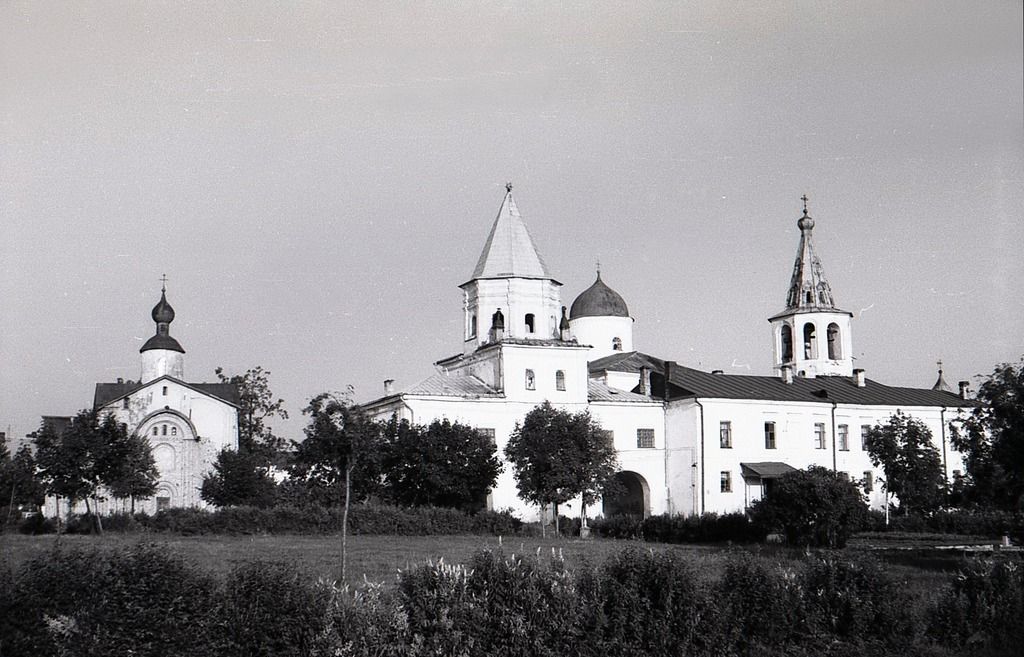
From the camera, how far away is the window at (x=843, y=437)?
179ft

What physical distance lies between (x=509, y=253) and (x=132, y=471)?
20553 mm

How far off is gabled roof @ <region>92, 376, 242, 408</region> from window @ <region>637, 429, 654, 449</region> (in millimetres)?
23440

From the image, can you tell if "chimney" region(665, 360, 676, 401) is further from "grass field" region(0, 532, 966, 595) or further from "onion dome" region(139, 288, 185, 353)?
"onion dome" region(139, 288, 185, 353)

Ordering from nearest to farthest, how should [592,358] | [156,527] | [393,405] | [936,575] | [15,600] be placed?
[15,600] < [936,575] < [156,527] < [393,405] < [592,358]

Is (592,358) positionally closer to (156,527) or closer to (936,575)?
(156,527)

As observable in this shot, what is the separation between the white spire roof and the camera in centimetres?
4975

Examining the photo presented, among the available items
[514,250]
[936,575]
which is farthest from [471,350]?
[936,575]

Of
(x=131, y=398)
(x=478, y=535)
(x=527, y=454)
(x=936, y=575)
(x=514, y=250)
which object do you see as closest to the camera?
(x=936, y=575)

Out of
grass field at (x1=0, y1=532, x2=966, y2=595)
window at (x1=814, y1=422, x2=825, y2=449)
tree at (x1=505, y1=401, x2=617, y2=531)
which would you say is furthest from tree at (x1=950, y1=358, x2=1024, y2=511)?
window at (x1=814, y1=422, x2=825, y2=449)

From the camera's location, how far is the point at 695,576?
46.9 feet

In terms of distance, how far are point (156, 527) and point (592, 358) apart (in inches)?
1340

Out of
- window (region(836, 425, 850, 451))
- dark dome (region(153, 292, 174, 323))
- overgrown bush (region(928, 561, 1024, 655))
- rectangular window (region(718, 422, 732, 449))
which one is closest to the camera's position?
overgrown bush (region(928, 561, 1024, 655))

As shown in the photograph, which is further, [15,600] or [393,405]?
[393,405]

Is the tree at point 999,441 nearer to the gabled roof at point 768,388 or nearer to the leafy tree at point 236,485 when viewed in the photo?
the gabled roof at point 768,388
